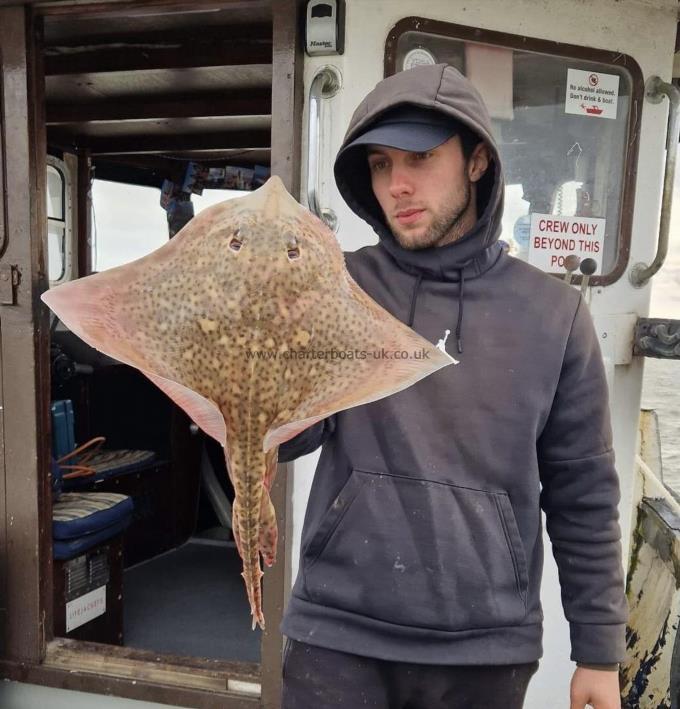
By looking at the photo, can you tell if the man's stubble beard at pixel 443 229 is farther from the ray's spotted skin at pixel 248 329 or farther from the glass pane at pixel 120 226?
the glass pane at pixel 120 226

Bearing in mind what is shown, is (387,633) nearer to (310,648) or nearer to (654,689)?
(310,648)

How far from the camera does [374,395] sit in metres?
1.22

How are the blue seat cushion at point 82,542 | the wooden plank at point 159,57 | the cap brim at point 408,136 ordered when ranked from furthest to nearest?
the wooden plank at point 159,57 → the blue seat cushion at point 82,542 → the cap brim at point 408,136

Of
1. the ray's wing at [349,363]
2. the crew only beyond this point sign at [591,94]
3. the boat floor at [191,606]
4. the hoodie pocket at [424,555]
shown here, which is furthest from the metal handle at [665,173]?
the boat floor at [191,606]

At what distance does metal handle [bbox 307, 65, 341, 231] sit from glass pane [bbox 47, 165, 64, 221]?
3832 millimetres

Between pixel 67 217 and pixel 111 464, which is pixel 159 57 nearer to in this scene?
pixel 67 217

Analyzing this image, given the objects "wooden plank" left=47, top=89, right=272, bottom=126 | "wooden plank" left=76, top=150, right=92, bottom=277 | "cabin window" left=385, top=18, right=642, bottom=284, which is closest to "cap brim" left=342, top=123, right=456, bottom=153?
"cabin window" left=385, top=18, right=642, bottom=284

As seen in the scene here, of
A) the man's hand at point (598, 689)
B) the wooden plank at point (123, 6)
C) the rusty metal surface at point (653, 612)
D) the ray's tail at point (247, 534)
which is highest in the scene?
the wooden plank at point (123, 6)

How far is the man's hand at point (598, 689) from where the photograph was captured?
5.37ft

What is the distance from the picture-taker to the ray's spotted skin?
3.87 feet

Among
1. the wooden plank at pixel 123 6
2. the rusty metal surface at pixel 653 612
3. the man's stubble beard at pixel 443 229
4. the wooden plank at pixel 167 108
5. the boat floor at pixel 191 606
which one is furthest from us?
the wooden plank at pixel 167 108

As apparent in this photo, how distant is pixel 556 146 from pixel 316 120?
3.36 ft

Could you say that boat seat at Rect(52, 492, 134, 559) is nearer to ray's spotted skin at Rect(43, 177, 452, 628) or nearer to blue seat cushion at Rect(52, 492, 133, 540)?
blue seat cushion at Rect(52, 492, 133, 540)

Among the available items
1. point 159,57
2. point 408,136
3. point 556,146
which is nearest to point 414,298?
point 408,136
